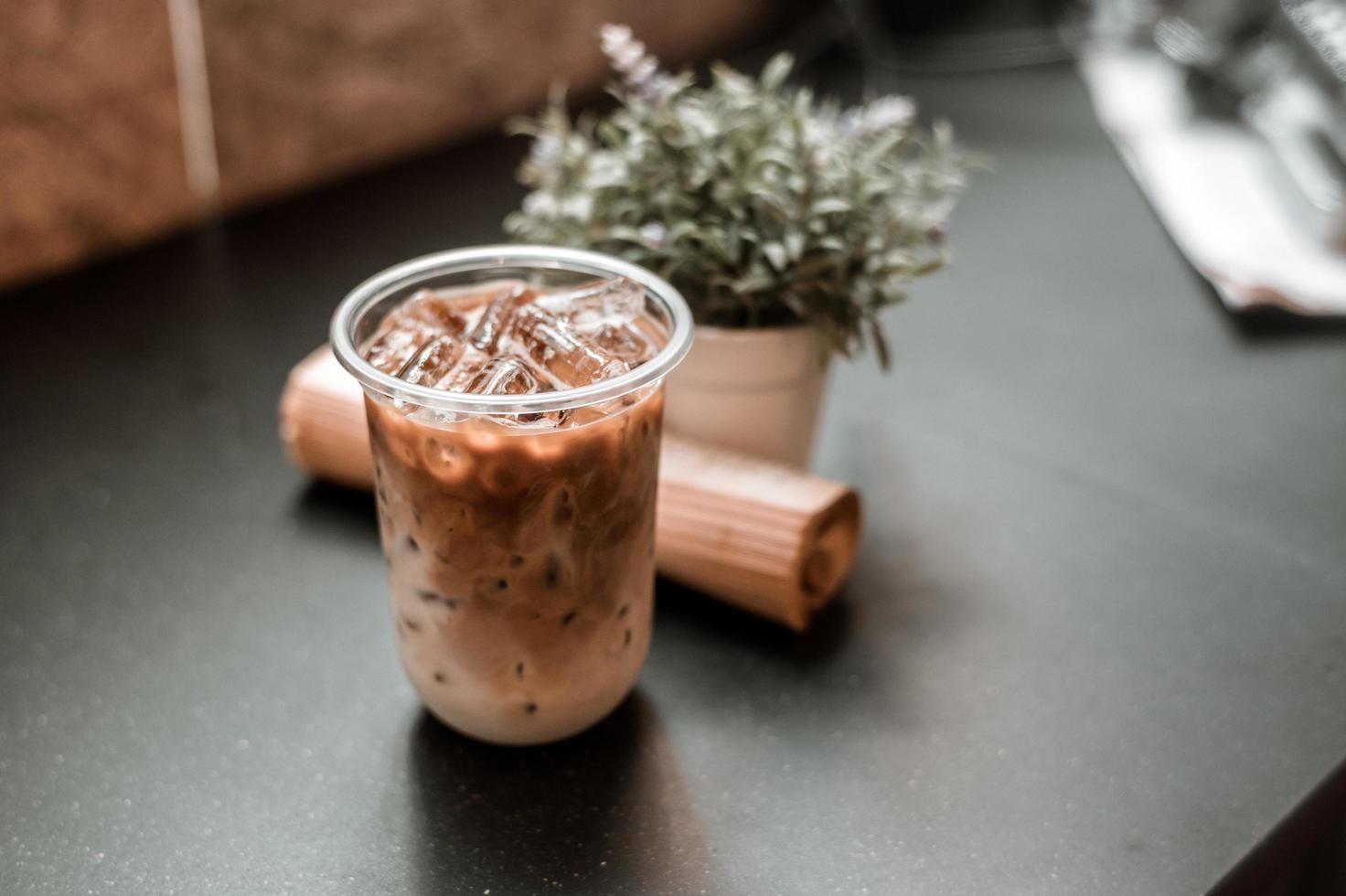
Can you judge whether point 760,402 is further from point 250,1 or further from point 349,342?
point 250,1

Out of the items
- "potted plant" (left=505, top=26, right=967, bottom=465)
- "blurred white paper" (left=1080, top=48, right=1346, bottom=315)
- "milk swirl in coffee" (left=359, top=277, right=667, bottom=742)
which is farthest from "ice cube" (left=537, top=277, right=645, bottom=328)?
"blurred white paper" (left=1080, top=48, right=1346, bottom=315)

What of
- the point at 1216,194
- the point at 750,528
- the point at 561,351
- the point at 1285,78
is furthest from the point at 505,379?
the point at 1285,78

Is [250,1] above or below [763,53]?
above

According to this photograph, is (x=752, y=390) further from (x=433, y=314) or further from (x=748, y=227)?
(x=433, y=314)

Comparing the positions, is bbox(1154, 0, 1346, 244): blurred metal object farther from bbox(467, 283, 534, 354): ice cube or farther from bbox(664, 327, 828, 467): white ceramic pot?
bbox(467, 283, 534, 354): ice cube

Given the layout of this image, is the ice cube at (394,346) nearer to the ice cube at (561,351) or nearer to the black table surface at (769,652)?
the ice cube at (561,351)

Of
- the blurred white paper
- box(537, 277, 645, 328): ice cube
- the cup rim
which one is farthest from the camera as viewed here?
the blurred white paper

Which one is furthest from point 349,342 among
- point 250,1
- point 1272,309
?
point 1272,309

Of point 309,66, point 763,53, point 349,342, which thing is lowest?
point 763,53
